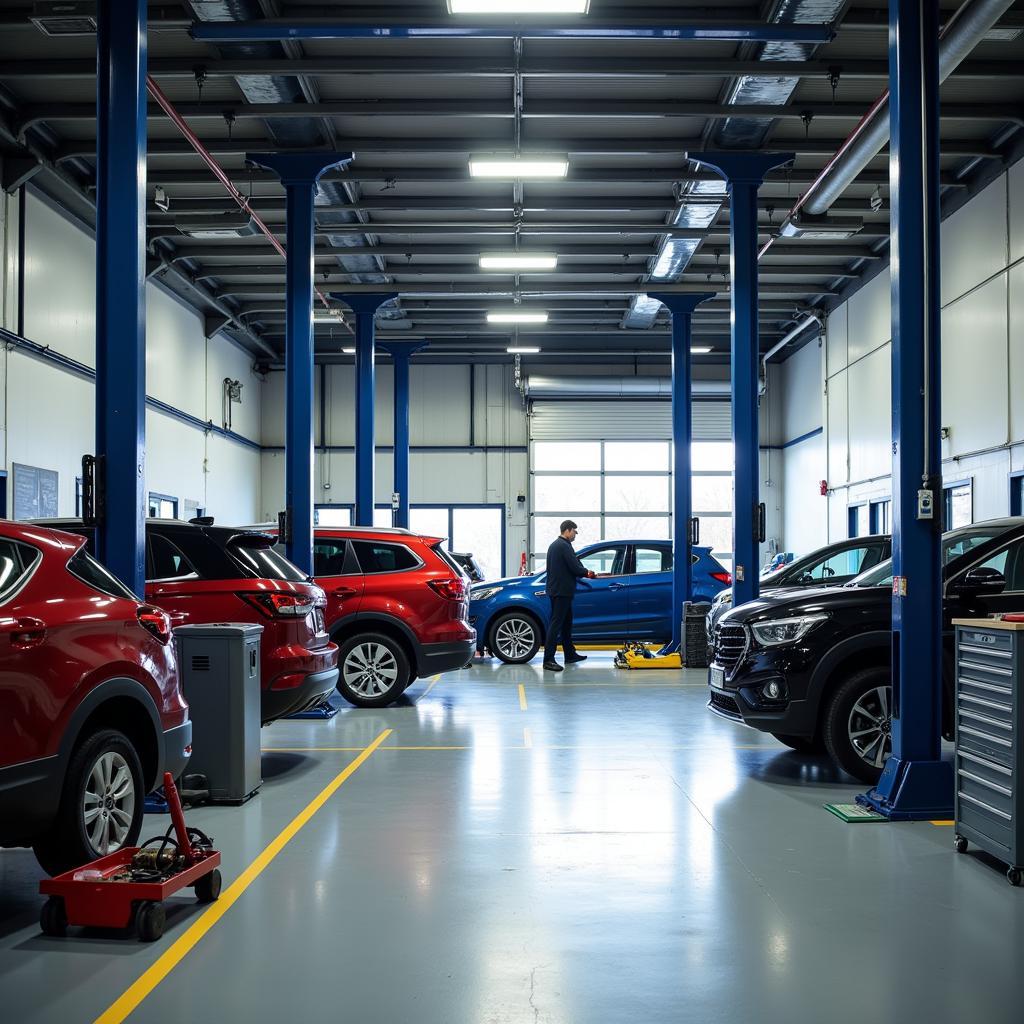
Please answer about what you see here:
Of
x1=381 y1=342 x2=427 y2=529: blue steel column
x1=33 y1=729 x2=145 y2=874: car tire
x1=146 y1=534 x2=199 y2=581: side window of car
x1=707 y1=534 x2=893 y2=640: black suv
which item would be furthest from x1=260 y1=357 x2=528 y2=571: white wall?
x1=33 y1=729 x2=145 y2=874: car tire

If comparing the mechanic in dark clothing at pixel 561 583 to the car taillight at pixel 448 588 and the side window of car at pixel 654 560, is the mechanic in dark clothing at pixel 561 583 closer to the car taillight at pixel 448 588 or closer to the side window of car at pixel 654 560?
the side window of car at pixel 654 560

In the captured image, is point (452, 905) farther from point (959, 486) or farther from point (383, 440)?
point (383, 440)

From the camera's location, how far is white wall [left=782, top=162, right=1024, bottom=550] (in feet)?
43.1

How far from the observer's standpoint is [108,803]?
14.8 ft

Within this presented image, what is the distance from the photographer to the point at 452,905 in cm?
436

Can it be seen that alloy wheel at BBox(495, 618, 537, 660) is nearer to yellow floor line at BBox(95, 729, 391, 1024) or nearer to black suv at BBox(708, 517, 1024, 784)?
black suv at BBox(708, 517, 1024, 784)

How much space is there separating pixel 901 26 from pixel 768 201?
9.04m

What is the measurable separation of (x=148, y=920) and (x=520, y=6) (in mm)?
6476

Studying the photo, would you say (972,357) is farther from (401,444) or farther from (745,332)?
(401,444)

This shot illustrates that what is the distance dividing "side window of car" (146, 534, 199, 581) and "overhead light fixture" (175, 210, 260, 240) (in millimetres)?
7814

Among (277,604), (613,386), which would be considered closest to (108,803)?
(277,604)

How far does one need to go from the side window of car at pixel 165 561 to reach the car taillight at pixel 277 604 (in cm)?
54

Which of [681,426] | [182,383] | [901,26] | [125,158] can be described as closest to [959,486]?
[681,426]

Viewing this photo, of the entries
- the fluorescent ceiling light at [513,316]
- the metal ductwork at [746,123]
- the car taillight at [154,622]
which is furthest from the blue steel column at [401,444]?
the car taillight at [154,622]
